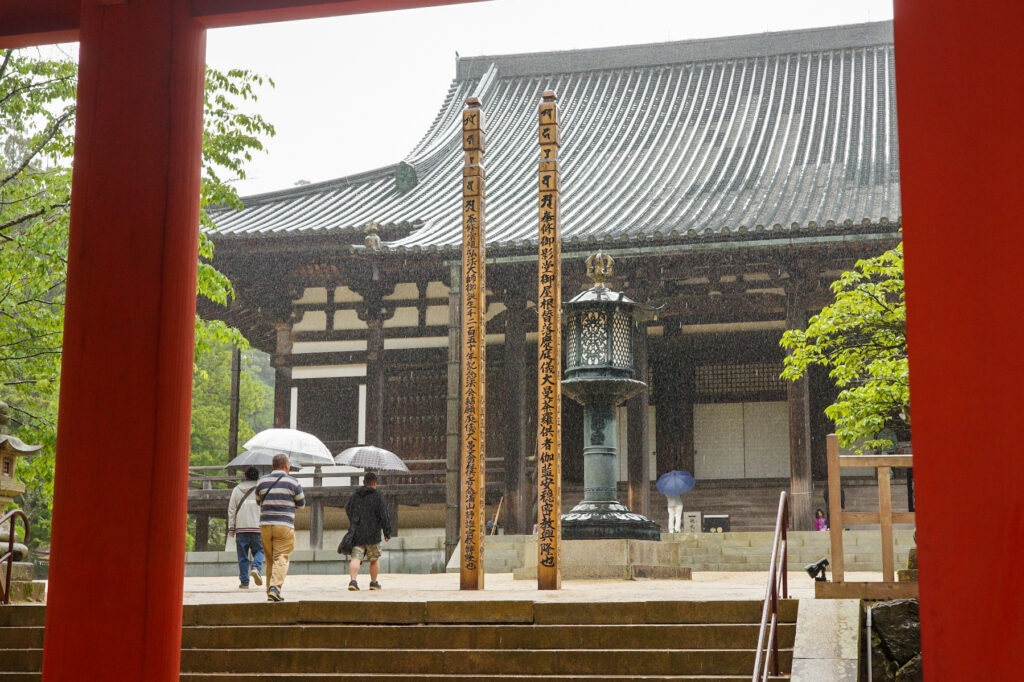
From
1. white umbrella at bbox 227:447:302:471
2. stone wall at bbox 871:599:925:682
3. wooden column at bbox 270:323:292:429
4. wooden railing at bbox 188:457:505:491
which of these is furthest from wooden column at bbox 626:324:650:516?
stone wall at bbox 871:599:925:682

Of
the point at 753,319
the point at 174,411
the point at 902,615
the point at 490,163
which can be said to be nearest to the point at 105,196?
the point at 174,411

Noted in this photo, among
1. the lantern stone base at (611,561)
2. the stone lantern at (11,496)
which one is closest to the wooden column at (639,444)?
the lantern stone base at (611,561)

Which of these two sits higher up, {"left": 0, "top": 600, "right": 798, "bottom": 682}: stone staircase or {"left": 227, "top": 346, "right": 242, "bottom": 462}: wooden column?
{"left": 227, "top": 346, "right": 242, "bottom": 462}: wooden column

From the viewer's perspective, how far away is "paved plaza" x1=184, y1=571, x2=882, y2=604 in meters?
9.03

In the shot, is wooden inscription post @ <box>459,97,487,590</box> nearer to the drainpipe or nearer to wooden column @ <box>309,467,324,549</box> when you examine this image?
the drainpipe

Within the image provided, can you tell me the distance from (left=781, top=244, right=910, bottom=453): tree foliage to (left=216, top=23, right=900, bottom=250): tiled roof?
3.99m

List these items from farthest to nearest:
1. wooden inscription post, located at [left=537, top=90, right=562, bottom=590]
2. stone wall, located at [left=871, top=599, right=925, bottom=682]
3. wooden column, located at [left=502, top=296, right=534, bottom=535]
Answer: wooden column, located at [left=502, top=296, right=534, bottom=535]
wooden inscription post, located at [left=537, top=90, right=562, bottom=590]
stone wall, located at [left=871, top=599, right=925, bottom=682]

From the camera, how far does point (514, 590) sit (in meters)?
10.4

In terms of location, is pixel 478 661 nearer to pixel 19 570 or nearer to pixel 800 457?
pixel 19 570

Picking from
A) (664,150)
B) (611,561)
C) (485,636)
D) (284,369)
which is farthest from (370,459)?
(485,636)

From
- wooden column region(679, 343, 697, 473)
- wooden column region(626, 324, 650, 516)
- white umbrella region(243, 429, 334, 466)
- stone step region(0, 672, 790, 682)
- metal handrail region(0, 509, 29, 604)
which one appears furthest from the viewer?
wooden column region(679, 343, 697, 473)

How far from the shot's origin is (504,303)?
57.5 feet

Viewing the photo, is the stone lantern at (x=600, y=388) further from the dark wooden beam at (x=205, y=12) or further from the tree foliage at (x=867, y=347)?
the dark wooden beam at (x=205, y=12)

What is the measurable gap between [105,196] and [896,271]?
336 inches
